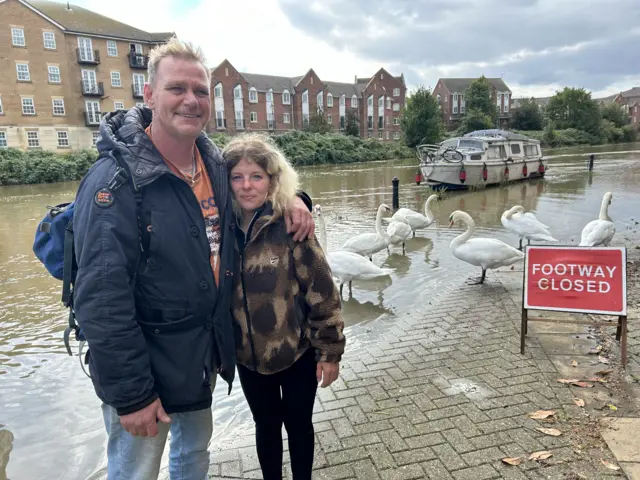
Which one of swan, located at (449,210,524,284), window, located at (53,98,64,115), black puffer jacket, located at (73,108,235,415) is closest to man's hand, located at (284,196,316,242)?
black puffer jacket, located at (73,108,235,415)

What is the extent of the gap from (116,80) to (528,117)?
66758mm

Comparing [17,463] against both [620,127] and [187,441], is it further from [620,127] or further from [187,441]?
[620,127]

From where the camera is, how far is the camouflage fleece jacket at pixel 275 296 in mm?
2240

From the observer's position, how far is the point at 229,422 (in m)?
3.89

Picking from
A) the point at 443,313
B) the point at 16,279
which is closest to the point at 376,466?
the point at 443,313

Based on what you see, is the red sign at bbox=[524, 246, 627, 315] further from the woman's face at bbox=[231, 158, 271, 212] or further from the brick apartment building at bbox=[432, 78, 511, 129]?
the brick apartment building at bbox=[432, 78, 511, 129]

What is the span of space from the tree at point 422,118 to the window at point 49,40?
126 ft

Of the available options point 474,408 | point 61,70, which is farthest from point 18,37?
point 474,408

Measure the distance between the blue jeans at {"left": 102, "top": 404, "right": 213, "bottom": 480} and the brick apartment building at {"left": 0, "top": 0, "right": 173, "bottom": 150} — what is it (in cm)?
3708

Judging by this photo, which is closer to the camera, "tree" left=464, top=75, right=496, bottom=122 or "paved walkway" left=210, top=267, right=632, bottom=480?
"paved walkway" left=210, top=267, right=632, bottom=480

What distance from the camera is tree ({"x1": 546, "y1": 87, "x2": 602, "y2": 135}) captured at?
71.0 m

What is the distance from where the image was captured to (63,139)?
3969cm

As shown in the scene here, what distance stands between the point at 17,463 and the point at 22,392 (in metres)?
1.25

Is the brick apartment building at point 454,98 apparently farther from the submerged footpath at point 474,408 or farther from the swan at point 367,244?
the submerged footpath at point 474,408
